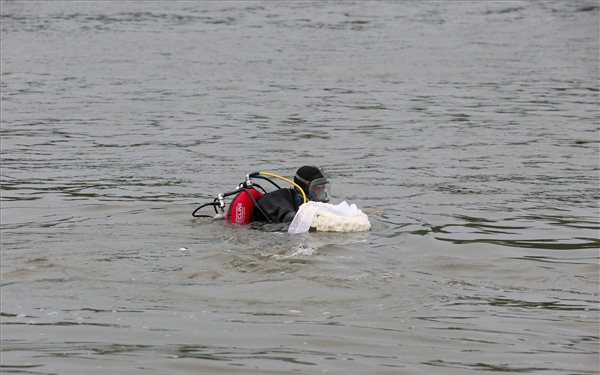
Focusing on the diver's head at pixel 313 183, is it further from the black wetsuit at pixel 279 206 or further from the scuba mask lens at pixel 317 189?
the black wetsuit at pixel 279 206

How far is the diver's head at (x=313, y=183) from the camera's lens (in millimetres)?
11602

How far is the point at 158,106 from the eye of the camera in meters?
23.6

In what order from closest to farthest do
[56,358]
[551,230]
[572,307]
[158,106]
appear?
[56,358] < [572,307] < [551,230] < [158,106]

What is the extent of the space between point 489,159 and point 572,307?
29.0 feet

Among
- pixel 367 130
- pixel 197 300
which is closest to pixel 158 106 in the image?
pixel 367 130

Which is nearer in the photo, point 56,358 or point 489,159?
point 56,358

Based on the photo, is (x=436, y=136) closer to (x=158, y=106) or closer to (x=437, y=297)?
(x=158, y=106)

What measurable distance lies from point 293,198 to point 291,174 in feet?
15.5

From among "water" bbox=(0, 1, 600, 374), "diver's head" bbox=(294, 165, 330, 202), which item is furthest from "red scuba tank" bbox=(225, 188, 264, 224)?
"diver's head" bbox=(294, 165, 330, 202)

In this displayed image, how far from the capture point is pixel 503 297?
961 centimetres

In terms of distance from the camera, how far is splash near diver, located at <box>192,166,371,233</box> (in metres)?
11.3

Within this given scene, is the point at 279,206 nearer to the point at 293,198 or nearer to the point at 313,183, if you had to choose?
the point at 293,198

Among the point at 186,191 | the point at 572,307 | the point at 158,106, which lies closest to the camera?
the point at 572,307

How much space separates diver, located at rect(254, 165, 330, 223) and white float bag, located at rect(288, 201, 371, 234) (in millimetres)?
226
